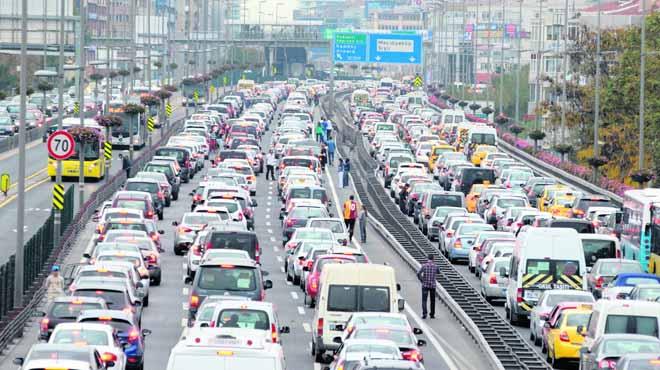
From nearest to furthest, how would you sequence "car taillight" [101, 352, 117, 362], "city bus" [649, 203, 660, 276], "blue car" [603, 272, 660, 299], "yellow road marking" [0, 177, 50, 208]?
1. "car taillight" [101, 352, 117, 362]
2. "blue car" [603, 272, 660, 299]
3. "city bus" [649, 203, 660, 276]
4. "yellow road marking" [0, 177, 50, 208]

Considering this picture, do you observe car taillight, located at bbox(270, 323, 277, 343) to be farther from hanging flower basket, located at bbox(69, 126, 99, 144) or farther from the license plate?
hanging flower basket, located at bbox(69, 126, 99, 144)

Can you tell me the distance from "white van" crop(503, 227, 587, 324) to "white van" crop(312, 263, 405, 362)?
6.45m

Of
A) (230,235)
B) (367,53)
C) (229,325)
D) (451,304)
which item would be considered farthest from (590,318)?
(367,53)

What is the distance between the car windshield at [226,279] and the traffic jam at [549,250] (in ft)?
19.1

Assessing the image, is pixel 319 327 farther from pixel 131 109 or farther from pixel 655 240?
pixel 131 109

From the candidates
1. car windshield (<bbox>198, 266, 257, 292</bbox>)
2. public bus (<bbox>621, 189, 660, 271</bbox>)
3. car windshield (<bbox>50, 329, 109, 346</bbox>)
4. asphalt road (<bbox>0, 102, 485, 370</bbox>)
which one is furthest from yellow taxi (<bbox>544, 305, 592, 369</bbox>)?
Answer: public bus (<bbox>621, 189, 660, 271</bbox>)

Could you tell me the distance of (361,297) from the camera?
116 feet

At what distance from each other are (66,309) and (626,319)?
31.3 feet

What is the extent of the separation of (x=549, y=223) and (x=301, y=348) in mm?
16473

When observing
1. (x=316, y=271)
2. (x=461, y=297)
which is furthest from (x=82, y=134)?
(x=316, y=271)

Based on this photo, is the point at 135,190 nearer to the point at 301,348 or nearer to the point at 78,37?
the point at 301,348

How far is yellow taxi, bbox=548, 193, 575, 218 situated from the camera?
2472 inches

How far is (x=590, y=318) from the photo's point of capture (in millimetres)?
33281

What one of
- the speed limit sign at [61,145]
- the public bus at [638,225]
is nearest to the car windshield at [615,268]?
the public bus at [638,225]
